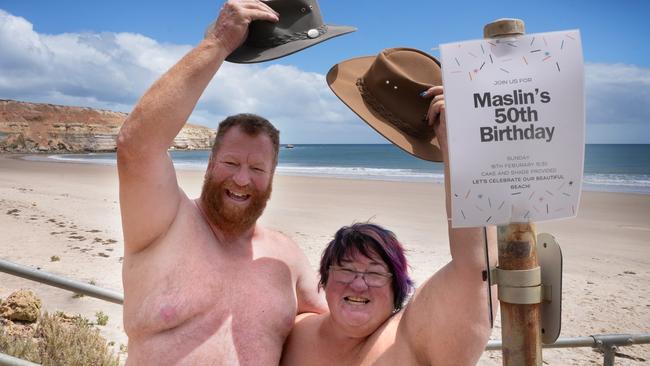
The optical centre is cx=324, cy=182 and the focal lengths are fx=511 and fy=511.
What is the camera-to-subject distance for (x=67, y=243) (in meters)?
9.77

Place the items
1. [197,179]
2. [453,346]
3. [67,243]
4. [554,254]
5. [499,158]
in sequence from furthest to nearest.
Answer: [197,179]
[67,243]
[453,346]
[554,254]
[499,158]

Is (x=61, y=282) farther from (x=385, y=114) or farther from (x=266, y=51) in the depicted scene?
(x=385, y=114)

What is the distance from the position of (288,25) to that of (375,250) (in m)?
1.00

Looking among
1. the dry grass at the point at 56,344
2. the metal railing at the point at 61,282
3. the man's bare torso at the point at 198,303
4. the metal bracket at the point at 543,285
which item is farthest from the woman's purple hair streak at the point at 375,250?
the dry grass at the point at 56,344

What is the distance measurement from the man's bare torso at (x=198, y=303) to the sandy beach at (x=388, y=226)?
0.73 meters

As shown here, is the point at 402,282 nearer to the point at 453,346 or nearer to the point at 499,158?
the point at 453,346

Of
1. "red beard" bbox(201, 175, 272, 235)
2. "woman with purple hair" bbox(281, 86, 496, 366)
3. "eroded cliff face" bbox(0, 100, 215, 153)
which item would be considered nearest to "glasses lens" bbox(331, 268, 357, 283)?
"woman with purple hair" bbox(281, 86, 496, 366)

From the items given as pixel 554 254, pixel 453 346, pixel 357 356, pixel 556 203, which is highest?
pixel 556 203

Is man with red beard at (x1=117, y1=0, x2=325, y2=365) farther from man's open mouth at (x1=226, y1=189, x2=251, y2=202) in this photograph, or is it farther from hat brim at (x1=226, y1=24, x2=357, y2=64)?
hat brim at (x1=226, y1=24, x2=357, y2=64)

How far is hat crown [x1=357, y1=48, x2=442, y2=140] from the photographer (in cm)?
184

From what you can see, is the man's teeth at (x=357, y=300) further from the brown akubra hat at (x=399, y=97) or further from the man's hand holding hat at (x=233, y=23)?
the man's hand holding hat at (x=233, y=23)

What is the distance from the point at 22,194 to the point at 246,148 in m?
18.4

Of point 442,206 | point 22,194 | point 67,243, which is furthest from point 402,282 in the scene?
point 22,194

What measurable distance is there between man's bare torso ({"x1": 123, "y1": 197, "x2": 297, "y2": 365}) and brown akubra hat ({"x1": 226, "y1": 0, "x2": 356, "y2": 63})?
775mm
